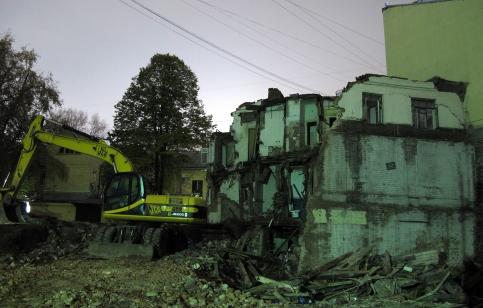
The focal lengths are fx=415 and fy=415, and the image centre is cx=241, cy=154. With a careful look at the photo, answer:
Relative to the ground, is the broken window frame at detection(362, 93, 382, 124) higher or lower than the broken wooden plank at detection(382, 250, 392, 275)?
higher

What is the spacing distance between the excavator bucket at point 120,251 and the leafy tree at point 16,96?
523 inches

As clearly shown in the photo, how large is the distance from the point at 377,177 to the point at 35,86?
72.7 feet

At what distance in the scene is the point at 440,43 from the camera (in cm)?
1579

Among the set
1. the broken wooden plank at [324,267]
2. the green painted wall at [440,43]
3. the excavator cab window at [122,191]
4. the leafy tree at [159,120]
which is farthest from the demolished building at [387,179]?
the leafy tree at [159,120]

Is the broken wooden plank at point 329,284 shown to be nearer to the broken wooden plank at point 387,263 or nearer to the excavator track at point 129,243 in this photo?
the broken wooden plank at point 387,263

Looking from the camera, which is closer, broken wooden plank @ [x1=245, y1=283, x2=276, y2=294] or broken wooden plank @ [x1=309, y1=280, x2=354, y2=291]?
broken wooden plank @ [x1=245, y1=283, x2=276, y2=294]

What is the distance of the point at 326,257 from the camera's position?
41.5 ft

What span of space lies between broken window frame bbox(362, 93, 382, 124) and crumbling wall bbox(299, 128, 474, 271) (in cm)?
73

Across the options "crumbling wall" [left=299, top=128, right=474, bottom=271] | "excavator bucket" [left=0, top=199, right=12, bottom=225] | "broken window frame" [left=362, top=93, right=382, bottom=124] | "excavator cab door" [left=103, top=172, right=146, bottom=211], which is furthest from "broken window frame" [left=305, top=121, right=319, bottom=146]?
"excavator bucket" [left=0, top=199, right=12, bottom=225]

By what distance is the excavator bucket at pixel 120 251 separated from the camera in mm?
13679

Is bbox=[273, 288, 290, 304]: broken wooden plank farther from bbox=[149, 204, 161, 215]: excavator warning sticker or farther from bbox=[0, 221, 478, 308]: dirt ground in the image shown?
bbox=[149, 204, 161, 215]: excavator warning sticker

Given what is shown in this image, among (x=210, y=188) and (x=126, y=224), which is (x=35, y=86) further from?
(x=126, y=224)

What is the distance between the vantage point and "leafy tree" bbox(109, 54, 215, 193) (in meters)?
24.8

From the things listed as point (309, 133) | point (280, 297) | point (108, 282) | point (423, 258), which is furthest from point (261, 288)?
point (309, 133)
